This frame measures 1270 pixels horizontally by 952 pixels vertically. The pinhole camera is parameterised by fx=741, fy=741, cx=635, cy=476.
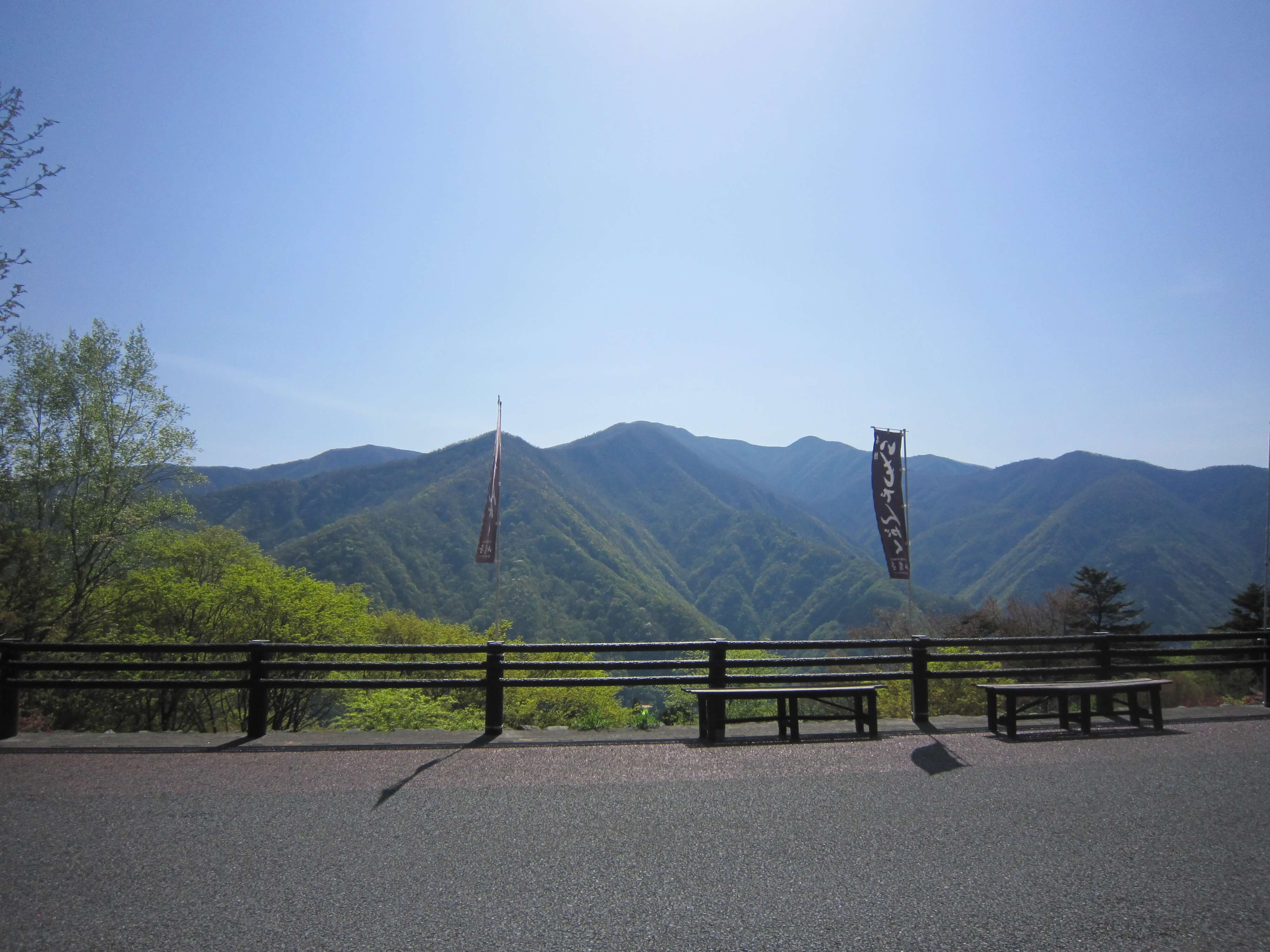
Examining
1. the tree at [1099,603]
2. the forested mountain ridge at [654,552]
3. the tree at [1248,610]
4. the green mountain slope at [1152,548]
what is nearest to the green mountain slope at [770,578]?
the forested mountain ridge at [654,552]

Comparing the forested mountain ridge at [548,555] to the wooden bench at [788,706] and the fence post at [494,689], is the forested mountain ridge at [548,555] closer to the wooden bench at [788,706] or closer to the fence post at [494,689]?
the fence post at [494,689]

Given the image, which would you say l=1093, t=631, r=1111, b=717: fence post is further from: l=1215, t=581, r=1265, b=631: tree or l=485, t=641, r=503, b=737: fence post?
l=1215, t=581, r=1265, b=631: tree

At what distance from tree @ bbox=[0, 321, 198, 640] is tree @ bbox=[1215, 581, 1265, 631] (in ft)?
165

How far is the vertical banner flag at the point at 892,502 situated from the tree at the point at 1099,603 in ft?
173

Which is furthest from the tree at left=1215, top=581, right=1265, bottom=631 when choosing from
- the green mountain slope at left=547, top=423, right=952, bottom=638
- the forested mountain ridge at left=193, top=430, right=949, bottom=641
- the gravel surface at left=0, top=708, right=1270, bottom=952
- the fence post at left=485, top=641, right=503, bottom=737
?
the green mountain slope at left=547, top=423, right=952, bottom=638

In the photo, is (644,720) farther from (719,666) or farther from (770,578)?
(770,578)

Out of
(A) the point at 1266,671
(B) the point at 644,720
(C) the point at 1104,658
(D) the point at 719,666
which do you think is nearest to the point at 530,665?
(B) the point at 644,720

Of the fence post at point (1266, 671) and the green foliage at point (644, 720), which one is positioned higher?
the fence post at point (1266, 671)

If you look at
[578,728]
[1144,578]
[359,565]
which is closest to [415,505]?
[359,565]

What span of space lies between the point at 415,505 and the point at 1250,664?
120 meters

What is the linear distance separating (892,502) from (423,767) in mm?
7485

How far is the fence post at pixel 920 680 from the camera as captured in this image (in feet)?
29.5

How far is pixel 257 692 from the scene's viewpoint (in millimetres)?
8086

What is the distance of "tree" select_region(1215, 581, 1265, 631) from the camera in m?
39.7
